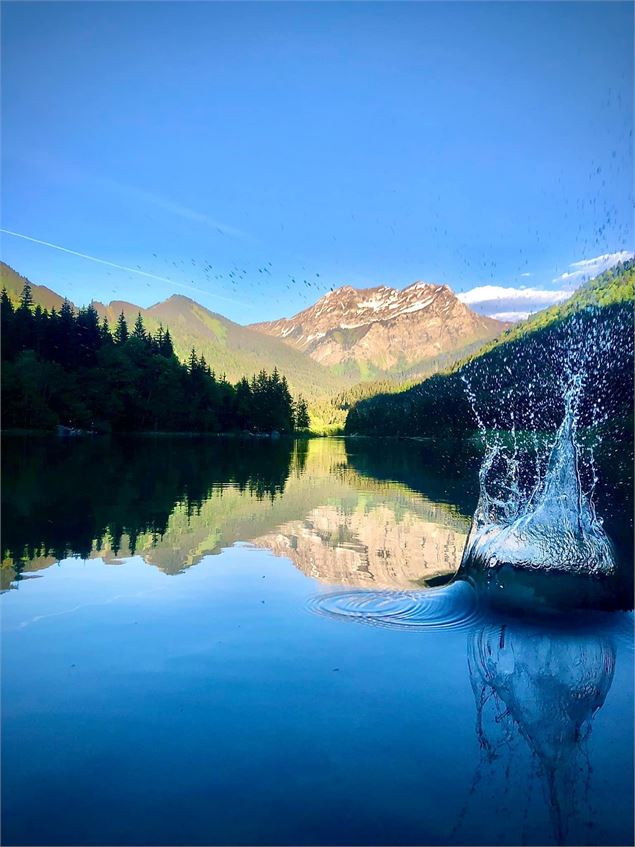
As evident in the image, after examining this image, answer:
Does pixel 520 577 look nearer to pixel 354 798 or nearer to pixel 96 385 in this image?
pixel 354 798

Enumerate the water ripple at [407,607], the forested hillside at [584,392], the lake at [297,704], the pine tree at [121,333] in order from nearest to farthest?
1. the lake at [297,704]
2. the water ripple at [407,607]
3. the forested hillside at [584,392]
4. the pine tree at [121,333]

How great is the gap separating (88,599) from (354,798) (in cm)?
847

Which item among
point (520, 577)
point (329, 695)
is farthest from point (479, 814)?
point (520, 577)

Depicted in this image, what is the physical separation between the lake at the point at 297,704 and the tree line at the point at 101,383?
92.8m

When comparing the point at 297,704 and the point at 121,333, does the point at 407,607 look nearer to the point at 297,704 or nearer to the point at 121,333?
the point at 297,704

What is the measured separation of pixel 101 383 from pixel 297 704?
127 meters

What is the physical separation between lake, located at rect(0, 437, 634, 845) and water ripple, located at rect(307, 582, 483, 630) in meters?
0.06

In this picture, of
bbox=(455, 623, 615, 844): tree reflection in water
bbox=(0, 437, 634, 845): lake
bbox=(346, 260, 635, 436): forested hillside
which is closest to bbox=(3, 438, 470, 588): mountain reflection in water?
bbox=(0, 437, 634, 845): lake

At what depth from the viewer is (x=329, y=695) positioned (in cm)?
856

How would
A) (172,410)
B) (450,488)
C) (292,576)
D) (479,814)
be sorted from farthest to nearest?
1. (172,410)
2. (450,488)
3. (292,576)
4. (479,814)

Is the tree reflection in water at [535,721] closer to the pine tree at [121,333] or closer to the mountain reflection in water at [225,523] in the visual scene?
the mountain reflection in water at [225,523]

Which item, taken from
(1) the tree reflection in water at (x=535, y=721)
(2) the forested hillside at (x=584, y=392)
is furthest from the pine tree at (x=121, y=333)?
(1) the tree reflection in water at (x=535, y=721)

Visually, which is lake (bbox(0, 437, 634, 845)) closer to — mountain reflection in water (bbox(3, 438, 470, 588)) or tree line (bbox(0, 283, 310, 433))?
mountain reflection in water (bbox(3, 438, 470, 588))

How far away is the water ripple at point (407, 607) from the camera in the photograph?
467 inches
